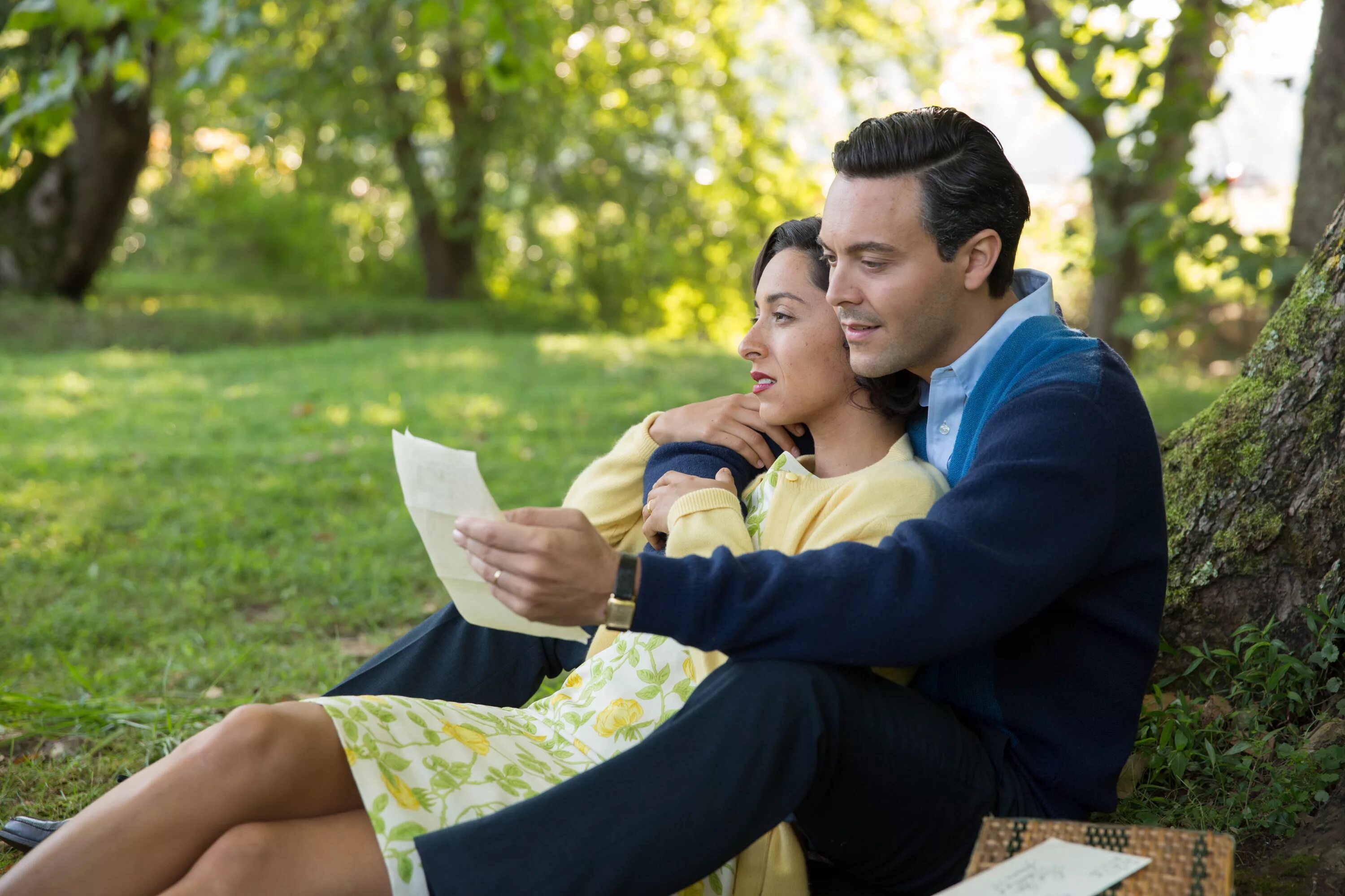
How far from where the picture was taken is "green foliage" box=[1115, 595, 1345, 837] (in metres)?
2.32

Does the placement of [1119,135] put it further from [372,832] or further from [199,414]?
[199,414]

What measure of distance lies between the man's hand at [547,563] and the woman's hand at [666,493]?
495mm

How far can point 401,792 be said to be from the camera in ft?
6.77

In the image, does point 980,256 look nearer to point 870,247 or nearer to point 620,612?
point 870,247

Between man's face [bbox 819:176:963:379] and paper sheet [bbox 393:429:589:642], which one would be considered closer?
paper sheet [bbox 393:429:589:642]

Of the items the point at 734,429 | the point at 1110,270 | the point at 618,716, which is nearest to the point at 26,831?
the point at 618,716

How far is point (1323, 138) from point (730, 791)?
4.82 metres

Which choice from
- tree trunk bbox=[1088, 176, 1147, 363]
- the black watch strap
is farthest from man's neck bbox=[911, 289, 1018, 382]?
tree trunk bbox=[1088, 176, 1147, 363]

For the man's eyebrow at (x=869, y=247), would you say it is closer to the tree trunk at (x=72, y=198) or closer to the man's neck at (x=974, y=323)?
the man's neck at (x=974, y=323)

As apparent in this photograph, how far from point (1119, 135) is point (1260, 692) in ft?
12.6

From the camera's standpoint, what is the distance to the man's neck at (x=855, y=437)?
2598 mm

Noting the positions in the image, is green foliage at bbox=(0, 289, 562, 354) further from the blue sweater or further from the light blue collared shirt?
the blue sweater

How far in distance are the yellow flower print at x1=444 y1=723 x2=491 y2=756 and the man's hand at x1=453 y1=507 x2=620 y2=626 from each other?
428mm

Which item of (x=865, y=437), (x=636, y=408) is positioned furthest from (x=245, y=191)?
(x=865, y=437)
